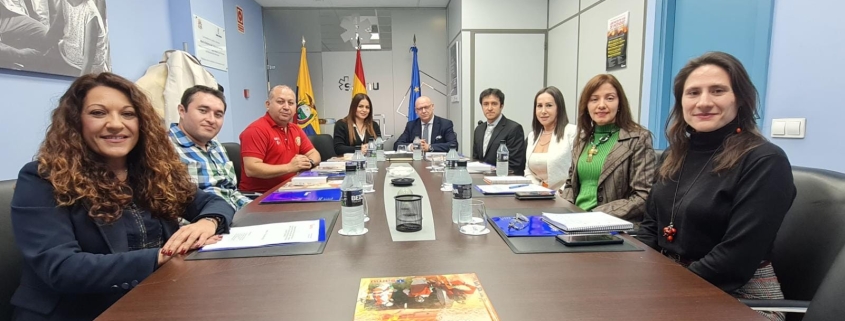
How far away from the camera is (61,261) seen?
0.96m

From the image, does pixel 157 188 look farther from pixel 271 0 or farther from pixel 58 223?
pixel 271 0

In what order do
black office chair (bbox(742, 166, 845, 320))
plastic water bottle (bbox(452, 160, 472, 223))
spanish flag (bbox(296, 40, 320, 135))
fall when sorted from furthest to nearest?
spanish flag (bbox(296, 40, 320, 135)), plastic water bottle (bbox(452, 160, 472, 223)), black office chair (bbox(742, 166, 845, 320))

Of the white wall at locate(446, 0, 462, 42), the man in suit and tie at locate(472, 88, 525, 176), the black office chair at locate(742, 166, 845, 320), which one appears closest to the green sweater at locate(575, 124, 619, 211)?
Answer: the black office chair at locate(742, 166, 845, 320)

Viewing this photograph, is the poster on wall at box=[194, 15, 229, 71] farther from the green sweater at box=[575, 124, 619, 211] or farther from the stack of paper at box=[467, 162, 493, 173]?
the green sweater at box=[575, 124, 619, 211]

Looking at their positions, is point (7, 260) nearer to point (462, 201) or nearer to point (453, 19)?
point (462, 201)

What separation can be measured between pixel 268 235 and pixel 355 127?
3.03 metres

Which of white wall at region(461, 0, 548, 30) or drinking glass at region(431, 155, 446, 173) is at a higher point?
white wall at region(461, 0, 548, 30)

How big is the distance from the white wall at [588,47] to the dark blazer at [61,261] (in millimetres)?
3292

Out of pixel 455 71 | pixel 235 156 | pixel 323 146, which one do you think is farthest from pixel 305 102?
pixel 235 156

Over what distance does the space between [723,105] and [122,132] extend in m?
1.81

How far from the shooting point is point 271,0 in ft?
17.9

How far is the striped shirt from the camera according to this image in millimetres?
1894

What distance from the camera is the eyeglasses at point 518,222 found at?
124 cm

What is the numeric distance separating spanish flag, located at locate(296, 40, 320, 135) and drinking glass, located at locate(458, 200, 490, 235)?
15.5ft
